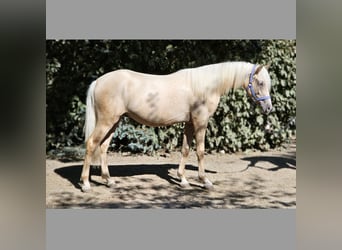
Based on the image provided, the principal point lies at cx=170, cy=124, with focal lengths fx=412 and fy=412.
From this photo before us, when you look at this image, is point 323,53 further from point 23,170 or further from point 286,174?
point 286,174

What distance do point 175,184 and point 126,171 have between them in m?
1.27

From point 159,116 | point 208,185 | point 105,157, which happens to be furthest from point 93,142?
point 208,185

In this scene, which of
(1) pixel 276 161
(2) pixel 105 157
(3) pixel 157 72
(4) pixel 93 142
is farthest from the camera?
(3) pixel 157 72

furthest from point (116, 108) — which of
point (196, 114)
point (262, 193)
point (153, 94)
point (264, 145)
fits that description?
point (264, 145)

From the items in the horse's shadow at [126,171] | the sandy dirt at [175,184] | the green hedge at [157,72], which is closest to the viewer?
the sandy dirt at [175,184]

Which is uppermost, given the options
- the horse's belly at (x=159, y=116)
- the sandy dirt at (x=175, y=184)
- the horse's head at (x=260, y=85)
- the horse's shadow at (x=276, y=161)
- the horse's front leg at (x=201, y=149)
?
the horse's head at (x=260, y=85)

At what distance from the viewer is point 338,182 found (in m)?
2.85

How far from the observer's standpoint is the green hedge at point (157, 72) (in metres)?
9.16

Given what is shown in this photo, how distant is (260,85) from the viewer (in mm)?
6270

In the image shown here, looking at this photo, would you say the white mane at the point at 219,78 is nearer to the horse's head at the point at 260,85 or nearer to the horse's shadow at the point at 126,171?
the horse's head at the point at 260,85

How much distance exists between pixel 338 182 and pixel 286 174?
489 cm

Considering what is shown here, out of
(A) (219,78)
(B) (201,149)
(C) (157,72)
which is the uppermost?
(C) (157,72)

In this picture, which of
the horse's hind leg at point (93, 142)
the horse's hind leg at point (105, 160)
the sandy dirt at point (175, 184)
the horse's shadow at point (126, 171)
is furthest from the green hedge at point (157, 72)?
the horse's hind leg at point (93, 142)

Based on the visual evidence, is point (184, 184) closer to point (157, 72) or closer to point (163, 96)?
point (163, 96)
